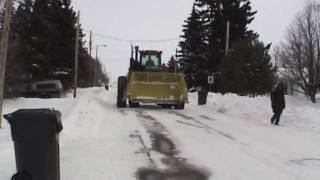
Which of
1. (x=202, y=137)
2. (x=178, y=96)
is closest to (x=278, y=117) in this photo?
(x=202, y=137)

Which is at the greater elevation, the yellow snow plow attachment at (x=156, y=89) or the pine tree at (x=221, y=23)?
the pine tree at (x=221, y=23)

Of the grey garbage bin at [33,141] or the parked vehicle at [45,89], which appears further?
the parked vehicle at [45,89]


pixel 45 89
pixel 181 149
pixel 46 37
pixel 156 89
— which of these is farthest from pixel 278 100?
pixel 46 37

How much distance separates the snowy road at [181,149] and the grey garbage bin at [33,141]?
3.63 feet

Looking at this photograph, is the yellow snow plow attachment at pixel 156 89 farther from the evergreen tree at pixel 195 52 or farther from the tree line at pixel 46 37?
the evergreen tree at pixel 195 52

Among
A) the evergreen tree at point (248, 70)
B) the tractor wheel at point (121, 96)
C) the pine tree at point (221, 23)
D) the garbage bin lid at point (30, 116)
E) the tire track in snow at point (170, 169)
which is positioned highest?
the pine tree at point (221, 23)

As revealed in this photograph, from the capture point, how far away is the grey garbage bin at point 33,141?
28.3ft

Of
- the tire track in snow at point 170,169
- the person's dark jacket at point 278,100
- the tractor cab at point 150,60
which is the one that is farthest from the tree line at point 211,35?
the tire track in snow at point 170,169

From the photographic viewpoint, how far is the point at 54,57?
205ft

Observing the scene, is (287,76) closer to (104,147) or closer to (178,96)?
(178,96)

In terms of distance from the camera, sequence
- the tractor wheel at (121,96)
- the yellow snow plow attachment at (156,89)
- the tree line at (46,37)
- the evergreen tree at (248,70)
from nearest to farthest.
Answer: the yellow snow plow attachment at (156,89)
the tractor wheel at (121,96)
the evergreen tree at (248,70)
the tree line at (46,37)

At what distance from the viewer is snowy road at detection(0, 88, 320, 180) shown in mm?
10422

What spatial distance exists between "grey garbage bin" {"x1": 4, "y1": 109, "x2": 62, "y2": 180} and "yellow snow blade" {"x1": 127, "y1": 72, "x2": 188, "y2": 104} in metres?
20.8

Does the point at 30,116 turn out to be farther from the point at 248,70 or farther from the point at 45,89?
the point at 45,89
